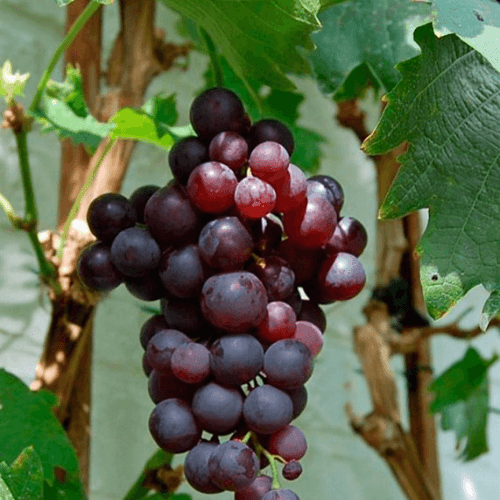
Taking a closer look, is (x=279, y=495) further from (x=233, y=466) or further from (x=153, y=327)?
(x=153, y=327)

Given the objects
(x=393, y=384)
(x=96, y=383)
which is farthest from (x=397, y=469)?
(x=96, y=383)

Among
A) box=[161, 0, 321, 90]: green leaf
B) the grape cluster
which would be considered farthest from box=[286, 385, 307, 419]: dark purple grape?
box=[161, 0, 321, 90]: green leaf

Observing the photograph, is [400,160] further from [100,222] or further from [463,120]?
[100,222]

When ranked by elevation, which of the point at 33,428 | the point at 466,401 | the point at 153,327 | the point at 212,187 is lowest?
the point at 466,401

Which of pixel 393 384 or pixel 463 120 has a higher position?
pixel 463 120

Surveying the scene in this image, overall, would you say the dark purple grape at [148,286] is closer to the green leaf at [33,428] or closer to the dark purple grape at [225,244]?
the dark purple grape at [225,244]

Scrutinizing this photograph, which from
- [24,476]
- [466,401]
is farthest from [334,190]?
[466,401]

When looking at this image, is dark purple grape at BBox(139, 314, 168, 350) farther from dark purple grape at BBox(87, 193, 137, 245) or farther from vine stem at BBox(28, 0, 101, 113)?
vine stem at BBox(28, 0, 101, 113)
